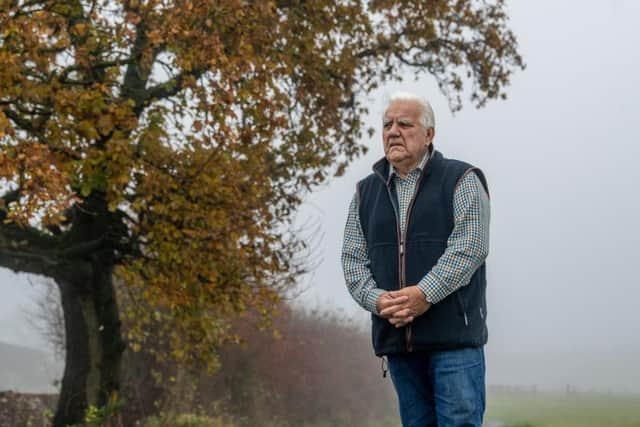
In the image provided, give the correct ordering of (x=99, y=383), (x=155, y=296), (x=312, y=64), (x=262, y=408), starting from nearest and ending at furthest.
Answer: (x=155, y=296) < (x=312, y=64) < (x=99, y=383) < (x=262, y=408)

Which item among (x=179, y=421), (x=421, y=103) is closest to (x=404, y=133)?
(x=421, y=103)

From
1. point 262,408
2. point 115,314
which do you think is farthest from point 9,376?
point 115,314

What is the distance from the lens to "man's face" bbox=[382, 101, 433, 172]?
179 inches

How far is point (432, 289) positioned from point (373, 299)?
0.35 meters

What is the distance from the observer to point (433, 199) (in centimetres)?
452

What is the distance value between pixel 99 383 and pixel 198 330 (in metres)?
2.39

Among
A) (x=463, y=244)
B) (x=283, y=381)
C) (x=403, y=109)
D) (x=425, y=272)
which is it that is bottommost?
(x=425, y=272)

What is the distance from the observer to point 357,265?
4.76 m

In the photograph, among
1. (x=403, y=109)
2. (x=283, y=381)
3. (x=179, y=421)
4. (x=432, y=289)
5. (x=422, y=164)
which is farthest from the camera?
(x=283, y=381)

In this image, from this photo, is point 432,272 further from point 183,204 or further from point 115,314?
point 115,314

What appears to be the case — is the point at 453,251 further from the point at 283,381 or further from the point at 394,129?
the point at 283,381

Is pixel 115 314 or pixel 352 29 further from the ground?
pixel 352 29

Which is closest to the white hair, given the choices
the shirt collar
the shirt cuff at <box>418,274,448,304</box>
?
the shirt collar

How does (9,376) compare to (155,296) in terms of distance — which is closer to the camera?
(155,296)
